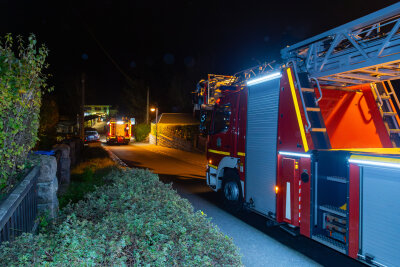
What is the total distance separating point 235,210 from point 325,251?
2.43 metres

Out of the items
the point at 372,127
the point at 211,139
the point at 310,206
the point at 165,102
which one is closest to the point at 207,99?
the point at 211,139

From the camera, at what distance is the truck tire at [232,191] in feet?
22.9

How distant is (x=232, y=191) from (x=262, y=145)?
1.66m

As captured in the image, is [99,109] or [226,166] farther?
[99,109]

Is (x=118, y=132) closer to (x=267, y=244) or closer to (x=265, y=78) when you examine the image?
(x=265, y=78)

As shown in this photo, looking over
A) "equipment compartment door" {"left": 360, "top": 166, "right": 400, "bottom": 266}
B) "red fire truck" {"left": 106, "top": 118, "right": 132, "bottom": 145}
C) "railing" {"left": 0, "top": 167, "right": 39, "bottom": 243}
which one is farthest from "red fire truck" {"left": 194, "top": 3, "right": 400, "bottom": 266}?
"red fire truck" {"left": 106, "top": 118, "right": 132, "bottom": 145}

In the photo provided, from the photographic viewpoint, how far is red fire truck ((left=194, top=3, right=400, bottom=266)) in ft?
12.2

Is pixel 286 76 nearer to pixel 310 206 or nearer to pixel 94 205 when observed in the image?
pixel 310 206

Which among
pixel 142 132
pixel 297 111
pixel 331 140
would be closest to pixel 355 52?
pixel 297 111

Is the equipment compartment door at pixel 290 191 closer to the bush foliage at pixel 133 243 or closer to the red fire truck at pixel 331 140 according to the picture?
the red fire truck at pixel 331 140

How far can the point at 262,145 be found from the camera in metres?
5.94

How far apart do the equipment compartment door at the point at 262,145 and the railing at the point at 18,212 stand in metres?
3.95

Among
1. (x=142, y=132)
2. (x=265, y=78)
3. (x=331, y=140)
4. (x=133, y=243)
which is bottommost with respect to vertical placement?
(x=133, y=243)

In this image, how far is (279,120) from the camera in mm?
5465
